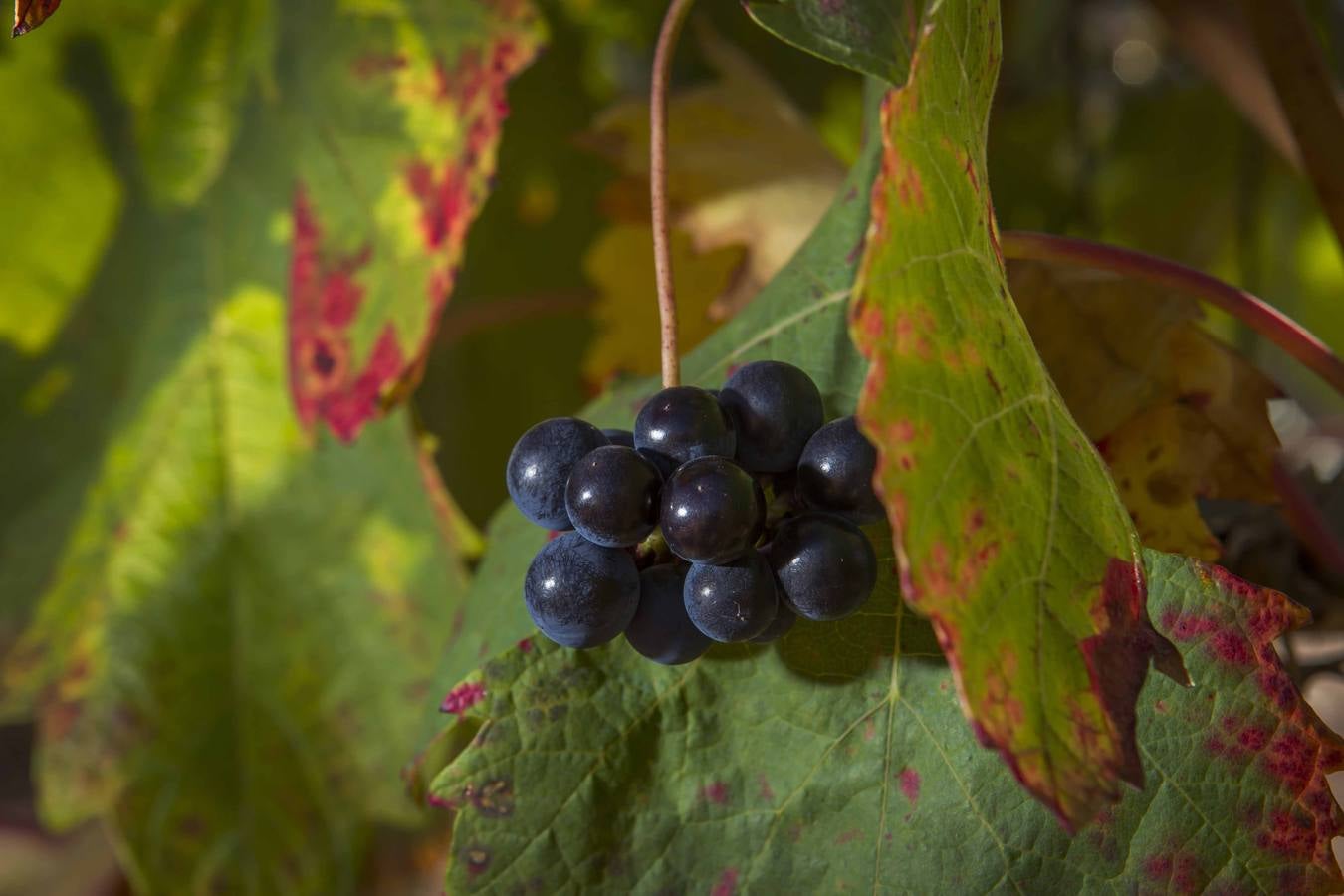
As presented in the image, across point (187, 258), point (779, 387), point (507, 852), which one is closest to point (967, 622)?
point (779, 387)

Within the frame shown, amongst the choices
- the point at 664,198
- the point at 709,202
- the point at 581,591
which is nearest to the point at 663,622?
the point at 581,591

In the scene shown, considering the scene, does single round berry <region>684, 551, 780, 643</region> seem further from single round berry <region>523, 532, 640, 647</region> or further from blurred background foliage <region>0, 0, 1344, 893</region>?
blurred background foliage <region>0, 0, 1344, 893</region>

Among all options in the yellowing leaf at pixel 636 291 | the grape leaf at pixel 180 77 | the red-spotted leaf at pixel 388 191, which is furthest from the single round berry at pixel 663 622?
the grape leaf at pixel 180 77

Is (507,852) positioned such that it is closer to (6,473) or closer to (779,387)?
(779,387)

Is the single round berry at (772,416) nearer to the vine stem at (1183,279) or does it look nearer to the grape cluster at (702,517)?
the grape cluster at (702,517)

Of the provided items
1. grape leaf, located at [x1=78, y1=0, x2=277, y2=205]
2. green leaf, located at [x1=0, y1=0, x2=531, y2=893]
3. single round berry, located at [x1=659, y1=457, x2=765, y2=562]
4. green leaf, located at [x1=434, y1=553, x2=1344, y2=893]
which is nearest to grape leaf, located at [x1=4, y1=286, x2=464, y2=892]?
green leaf, located at [x1=0, y1=0, x2=531, y2=893]
